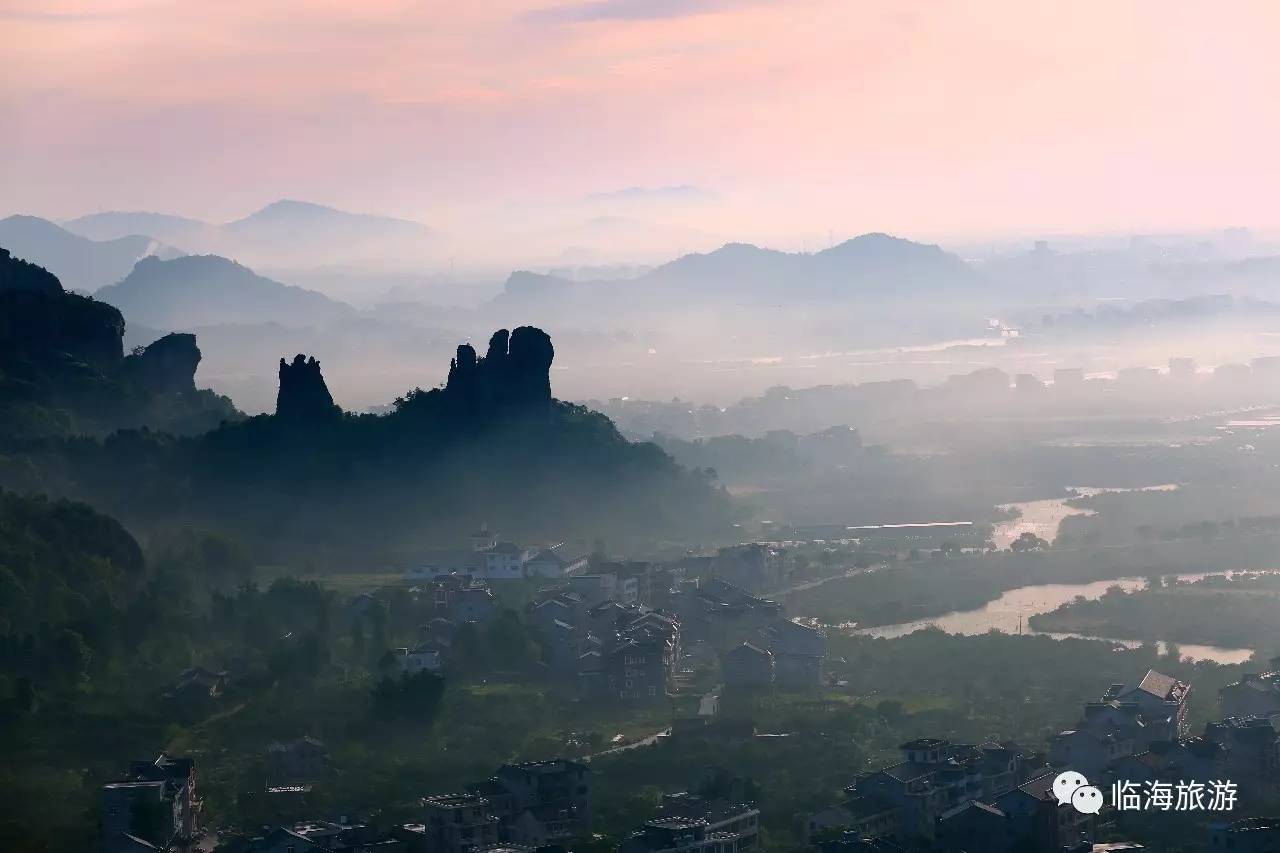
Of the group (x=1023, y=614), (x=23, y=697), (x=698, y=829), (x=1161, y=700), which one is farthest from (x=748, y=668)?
(x=23, y=697)

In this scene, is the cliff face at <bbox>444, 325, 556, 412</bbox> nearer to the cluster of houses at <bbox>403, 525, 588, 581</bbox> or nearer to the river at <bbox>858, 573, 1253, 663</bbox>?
the cluster of houses at <bbox>403, 525, 588, 581</bbox>

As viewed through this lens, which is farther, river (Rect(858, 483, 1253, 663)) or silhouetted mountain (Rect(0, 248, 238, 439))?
silhouetted mountain (Rect(0, 248, 238, 439))

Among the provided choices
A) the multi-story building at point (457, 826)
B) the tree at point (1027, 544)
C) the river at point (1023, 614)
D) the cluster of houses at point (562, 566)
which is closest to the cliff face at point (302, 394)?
the cluster of houses at point (562, 566)

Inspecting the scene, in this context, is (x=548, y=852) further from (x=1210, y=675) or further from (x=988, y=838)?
(x=1210, y=675)

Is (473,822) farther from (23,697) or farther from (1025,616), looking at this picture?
(1025,616)

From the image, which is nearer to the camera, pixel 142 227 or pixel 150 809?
pixel 150 809

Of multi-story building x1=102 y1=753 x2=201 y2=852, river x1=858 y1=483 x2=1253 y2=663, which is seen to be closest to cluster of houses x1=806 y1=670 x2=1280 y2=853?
river x1=858 y1=483 x2=1253 y2=663
